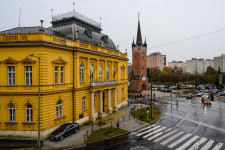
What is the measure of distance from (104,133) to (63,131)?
5.34m

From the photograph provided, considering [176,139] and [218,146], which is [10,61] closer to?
[176,139]

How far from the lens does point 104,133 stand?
21.1m

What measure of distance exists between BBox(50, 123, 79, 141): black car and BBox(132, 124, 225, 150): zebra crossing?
8.19 m

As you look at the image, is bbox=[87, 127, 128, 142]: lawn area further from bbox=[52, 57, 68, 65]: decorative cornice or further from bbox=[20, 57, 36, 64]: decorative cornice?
bbox=[20, 57, 36, 64]: decorative cornice

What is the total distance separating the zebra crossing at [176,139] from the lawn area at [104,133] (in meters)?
2.33

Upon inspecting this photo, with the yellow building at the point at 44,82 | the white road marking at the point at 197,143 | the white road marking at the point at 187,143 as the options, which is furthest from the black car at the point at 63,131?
the white road marking at the point at 197,143

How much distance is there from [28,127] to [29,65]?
7637 mm

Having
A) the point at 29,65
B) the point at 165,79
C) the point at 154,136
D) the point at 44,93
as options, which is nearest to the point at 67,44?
the point at 29,65

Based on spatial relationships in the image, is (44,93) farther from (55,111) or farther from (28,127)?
(28,127)

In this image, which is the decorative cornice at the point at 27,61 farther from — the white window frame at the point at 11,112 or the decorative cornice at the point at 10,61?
the white window frame at the point at 11,112

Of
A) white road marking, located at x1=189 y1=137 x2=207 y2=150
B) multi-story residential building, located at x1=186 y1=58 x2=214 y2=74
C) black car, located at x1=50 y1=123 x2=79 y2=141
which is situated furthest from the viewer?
multi-story residential building, located at x1=186 y1=58 x2=214 y2=74

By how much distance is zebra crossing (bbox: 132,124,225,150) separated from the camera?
1722 cm

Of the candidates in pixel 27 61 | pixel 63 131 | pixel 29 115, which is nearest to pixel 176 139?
pixel 63 131

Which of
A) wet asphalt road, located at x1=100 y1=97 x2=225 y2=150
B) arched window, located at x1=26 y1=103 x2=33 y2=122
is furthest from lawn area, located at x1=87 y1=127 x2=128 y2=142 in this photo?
arched window, located at x1=26 y1=103 x2=33 y2=122
